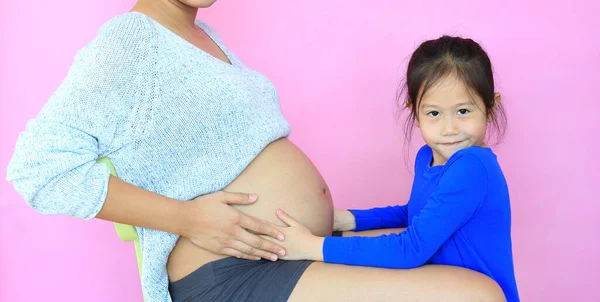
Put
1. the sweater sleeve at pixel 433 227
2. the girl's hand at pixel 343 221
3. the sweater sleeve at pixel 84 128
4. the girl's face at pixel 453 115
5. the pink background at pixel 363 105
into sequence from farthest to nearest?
1. the pink background at pixel 363 105
2. the girl's hand at pixel 343 221
3. the girl's face at pixel 453 115
4. the sweater sleeve at pixel 433 227
5. the sweater sleeve at pixel 84 128

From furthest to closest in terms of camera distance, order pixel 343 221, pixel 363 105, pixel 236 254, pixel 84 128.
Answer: pixel 363 105 → pixel 343 221 → pixel 236 254 → pixel 84 128

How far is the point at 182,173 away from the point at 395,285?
0.42 meters

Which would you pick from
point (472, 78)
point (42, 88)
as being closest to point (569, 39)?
point (472, 78)

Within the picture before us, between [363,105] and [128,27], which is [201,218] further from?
[363,105]

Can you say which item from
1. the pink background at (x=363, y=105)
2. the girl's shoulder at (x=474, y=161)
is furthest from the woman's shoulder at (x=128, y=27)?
the pink background at (x=363, y=105)

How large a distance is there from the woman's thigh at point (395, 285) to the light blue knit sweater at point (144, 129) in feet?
0.84

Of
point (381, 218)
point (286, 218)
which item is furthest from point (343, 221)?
point (286, 218)

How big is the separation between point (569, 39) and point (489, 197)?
94 cm

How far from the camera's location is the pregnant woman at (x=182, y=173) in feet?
3.15

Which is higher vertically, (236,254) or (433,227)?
(433,227)

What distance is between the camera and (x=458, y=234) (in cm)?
109

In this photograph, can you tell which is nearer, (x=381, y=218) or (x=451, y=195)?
(x=451, y=195)

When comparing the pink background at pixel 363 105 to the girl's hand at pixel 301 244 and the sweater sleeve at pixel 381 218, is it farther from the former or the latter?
the girl's hand at pixel 301 244

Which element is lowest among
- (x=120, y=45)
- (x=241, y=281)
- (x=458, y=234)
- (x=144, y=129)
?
(x=241, y=281)
